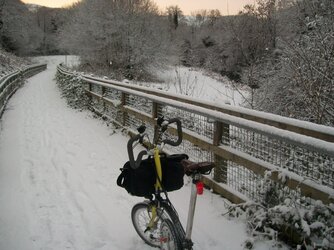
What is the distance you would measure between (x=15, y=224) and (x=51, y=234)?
1.87 feet

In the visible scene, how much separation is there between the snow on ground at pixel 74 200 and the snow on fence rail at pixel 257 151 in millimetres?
466

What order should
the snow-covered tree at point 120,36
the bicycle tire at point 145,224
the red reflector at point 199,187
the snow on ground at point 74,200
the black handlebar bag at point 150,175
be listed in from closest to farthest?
the red reflector at point 199,187, the black handlebar bag at point 150,175, the bicycle tire at point 145,224, the snow on ground at point 74,200, the snow-covered tree at point 120,36

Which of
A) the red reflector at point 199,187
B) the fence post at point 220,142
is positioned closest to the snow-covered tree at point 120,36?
the fence post at point 220,142

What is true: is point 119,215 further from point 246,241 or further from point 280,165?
point 280,165

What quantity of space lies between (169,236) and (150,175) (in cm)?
67

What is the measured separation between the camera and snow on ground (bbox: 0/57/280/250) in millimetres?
4008

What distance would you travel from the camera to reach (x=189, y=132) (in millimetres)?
5566

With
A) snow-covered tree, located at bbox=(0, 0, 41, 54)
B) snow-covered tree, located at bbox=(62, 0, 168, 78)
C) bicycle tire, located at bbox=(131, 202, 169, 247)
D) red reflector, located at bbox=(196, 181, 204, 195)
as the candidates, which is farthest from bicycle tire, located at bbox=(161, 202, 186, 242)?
snow-covered tree, located at bbox=(0, 0, 41, 54)

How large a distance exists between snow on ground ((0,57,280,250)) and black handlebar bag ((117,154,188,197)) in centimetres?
102

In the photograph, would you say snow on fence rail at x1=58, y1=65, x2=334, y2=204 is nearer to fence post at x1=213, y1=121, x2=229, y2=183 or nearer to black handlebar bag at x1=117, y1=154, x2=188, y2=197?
fence post at x1=213, y1=121, x2=229, y2=183

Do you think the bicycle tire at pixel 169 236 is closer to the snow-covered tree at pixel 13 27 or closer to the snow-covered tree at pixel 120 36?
the snow-covered tree at pixel 120 36

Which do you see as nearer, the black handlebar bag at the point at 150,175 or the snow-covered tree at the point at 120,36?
the black handlebar bag at the point at 150,175

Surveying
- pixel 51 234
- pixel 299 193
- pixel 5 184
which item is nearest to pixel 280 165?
pixel 299 193

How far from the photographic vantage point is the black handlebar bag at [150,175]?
3.11 m
